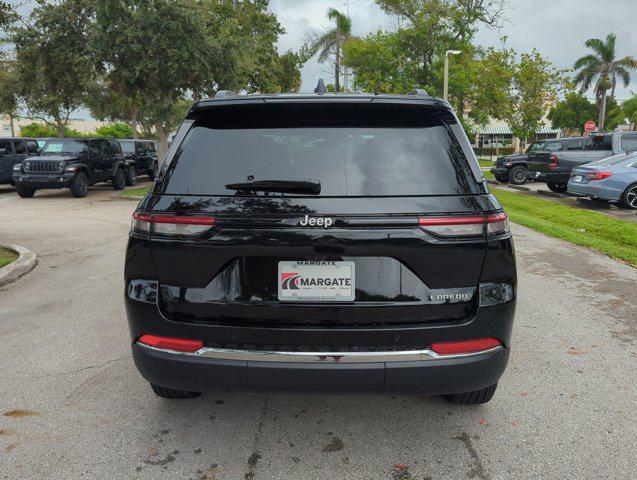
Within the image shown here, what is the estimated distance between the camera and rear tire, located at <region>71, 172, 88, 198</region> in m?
17.3

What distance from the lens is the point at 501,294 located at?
102 inches

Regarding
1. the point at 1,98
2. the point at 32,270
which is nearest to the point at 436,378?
the point at 32,270

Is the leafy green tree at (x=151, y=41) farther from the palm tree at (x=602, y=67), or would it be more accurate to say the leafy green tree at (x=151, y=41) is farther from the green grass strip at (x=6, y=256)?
the palm tree at (x=602, y=67)

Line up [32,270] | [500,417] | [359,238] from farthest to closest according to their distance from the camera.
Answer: [32,270], [500,417], [359,238]

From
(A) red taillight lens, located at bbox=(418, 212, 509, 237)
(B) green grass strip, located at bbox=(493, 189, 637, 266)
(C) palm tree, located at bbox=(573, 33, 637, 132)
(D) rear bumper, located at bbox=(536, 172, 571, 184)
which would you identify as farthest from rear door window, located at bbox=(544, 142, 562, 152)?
(C) palm tree, located at bbox=(573, 33, 637, 132)

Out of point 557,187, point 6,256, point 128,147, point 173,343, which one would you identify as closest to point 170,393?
point 173,343

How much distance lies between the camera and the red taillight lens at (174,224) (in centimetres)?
251

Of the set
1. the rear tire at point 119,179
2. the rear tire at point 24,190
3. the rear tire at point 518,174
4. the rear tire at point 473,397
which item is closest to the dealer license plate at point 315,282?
the rear tire at point 473,397

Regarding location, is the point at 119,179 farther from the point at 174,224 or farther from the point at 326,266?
the point at 326,266

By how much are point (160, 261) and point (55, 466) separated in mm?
1219

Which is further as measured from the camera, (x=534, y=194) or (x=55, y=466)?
(x=534, y=194)

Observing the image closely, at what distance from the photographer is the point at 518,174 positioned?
22.5 meters

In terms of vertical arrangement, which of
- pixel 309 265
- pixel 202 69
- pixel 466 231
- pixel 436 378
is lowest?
pixel 436 378

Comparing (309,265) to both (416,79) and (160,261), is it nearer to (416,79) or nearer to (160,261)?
(160,261)
